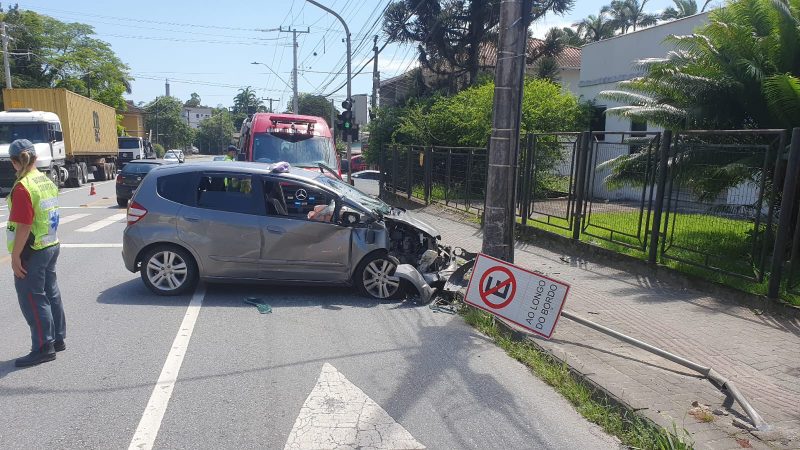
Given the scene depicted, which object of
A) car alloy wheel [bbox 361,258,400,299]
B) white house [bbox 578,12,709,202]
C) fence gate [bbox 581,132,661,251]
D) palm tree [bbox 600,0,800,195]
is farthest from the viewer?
white house [bbox 578,12,709,202]

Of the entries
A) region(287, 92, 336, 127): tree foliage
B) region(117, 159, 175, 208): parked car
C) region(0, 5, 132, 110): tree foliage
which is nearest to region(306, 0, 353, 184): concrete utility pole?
region(117, 159, 175, 208): parked car

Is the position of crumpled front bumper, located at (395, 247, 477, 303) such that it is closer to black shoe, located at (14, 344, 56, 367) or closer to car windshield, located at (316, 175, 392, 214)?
car windshield, located at (316, 175, 392, 214)

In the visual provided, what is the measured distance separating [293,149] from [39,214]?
8833mm

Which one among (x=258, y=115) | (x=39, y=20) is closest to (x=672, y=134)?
(x=258, y=115)

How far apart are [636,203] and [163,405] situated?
7.70m

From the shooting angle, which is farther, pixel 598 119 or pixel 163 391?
pixel 598 119

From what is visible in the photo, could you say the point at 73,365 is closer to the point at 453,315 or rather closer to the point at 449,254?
the point at 453,315

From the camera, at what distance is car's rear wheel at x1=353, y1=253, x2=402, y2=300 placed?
7.27 m

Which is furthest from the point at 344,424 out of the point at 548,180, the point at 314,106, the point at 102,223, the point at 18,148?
the point at 314,106

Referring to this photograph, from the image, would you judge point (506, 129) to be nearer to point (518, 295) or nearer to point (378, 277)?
point (518, 295)

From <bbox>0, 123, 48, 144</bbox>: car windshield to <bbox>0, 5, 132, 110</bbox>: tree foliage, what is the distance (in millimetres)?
26945

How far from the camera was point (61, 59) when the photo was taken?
163 ft

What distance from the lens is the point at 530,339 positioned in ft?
19.0

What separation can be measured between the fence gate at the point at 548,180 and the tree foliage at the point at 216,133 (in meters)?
104
